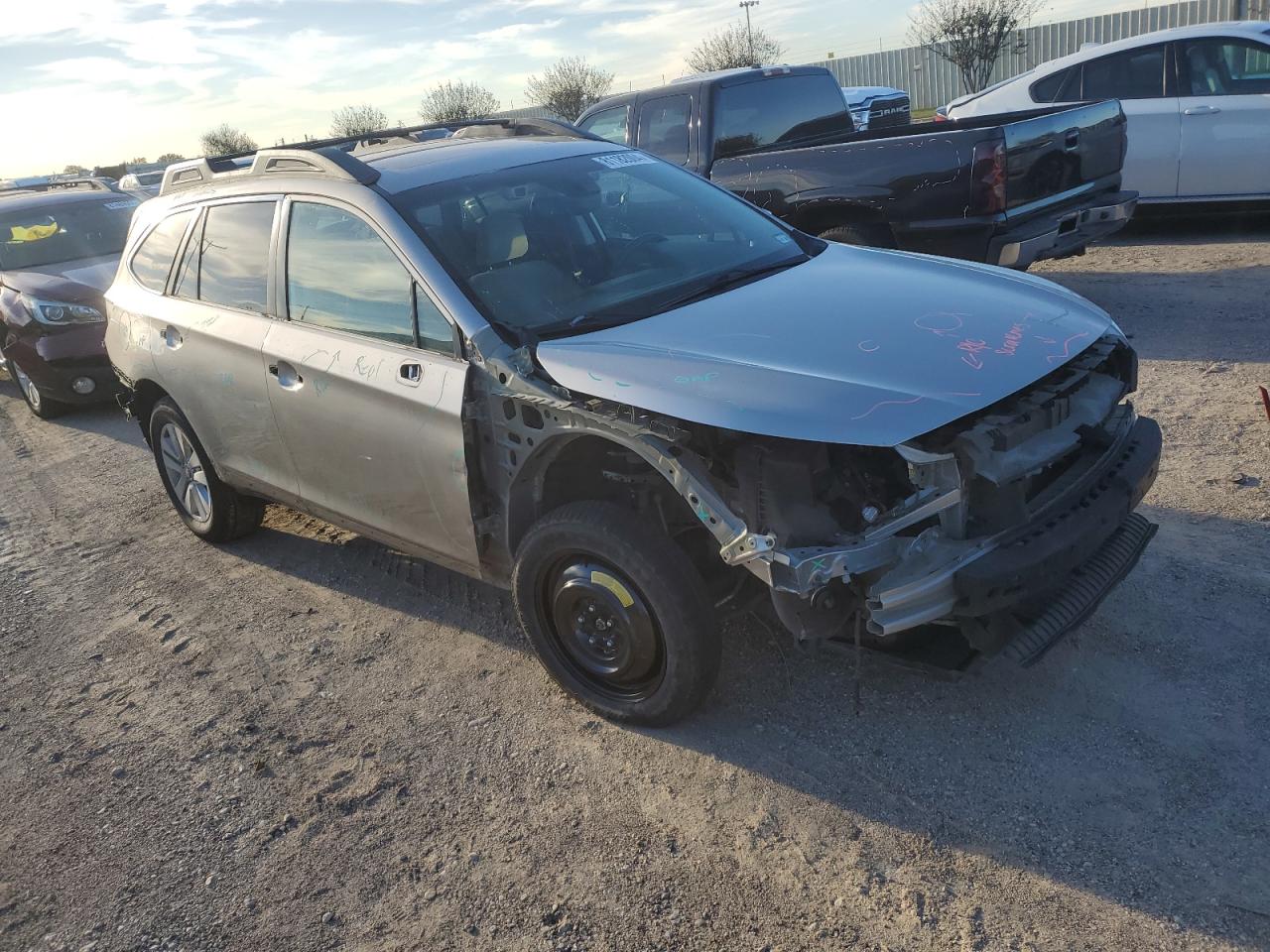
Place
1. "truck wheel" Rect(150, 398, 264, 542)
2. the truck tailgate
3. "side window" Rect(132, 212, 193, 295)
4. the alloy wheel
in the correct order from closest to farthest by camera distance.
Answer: "side window" Rect(132, 212, 193, 295) → "truck wheel" Rect(150, 398, 264, 542) → the alloy wheel → the truck tailgate

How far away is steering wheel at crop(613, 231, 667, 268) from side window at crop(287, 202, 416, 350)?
801mm

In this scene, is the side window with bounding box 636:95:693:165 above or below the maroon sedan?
above

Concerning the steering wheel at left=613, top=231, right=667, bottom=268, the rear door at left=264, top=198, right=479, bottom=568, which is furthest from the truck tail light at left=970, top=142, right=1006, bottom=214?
the rear door at left=264, top=198, right=479, bottom=568

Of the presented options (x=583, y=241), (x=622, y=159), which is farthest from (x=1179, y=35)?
(x=583, y=241)

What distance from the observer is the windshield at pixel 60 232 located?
986 centimetres

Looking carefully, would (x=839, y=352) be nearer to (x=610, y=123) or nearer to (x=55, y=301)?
(x=610, y=123)

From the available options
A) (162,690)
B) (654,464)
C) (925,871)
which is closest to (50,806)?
(162,690)

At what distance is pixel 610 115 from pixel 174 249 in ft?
17.6

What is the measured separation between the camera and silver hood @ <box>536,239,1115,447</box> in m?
2.95

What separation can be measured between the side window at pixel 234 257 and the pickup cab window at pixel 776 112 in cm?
493

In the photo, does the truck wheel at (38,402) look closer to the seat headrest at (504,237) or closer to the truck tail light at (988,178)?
the seat headrest at (504,237)

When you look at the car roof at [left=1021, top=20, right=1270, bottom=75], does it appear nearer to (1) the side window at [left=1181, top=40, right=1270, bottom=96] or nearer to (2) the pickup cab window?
(1) the side window at [left=1181, top=40, right=1270, bottom=96]

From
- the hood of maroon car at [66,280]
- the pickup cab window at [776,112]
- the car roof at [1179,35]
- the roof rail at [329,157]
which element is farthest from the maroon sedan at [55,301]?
the car roof at [1179,35]

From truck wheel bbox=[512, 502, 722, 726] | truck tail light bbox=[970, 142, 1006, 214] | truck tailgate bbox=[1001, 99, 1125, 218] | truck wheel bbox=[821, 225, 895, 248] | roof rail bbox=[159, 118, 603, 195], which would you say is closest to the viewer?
truck wheel bbox=[512, 502, 722, 726]
